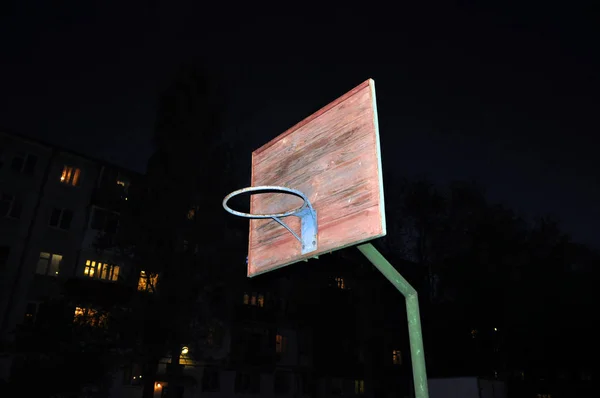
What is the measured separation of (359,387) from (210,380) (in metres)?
13.3

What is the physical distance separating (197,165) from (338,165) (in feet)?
60.2

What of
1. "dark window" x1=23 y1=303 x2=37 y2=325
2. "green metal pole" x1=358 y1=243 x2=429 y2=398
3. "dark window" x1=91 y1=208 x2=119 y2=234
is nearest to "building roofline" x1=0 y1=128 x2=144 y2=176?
"dark window" x1=91 y1=208 x2=119 y2=234

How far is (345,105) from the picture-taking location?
4.54 metres

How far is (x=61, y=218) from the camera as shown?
2634 centimetres

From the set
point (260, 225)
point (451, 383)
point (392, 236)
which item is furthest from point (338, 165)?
point (392, 236)

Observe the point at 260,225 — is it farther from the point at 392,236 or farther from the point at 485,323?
the point at 485,323

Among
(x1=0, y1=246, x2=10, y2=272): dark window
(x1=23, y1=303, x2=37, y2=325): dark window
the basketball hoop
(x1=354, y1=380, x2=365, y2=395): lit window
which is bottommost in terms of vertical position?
(x1=354, y1=380, x2=365, y2=395): lit window

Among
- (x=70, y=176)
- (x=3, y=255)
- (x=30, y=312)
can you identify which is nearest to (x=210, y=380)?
(x=30, y=312)

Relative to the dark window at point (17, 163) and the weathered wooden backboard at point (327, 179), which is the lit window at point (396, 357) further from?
the weathered wooden backboard at point (327, 179)

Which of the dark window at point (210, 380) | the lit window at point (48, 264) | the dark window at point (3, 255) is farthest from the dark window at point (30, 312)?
the dark window at point (210, 380)

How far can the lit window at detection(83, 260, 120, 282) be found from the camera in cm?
2594

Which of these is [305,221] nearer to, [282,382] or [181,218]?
[181,218]

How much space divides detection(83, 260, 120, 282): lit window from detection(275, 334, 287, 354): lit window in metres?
11.8

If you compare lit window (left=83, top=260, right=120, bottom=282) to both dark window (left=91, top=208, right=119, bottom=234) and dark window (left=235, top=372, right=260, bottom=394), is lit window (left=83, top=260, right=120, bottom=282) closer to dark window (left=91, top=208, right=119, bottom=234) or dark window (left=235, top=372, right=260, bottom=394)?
dark window (left=91, top=208, right=119, bottom=234)
